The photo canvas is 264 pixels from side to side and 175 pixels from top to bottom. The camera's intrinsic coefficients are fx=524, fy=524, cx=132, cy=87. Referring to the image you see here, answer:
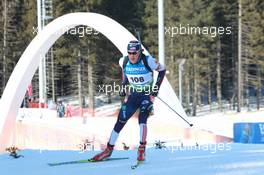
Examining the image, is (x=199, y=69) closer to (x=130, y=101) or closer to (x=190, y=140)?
(x=190, y=140)

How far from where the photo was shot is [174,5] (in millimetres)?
47062

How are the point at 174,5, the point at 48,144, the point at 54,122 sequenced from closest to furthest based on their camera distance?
the point at 48,144 < the point at 54,122 < the point at 174,5

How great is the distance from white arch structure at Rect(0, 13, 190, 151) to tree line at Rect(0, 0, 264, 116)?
2336cm

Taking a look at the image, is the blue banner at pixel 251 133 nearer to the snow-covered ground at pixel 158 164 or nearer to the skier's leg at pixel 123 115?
the snow-covered ground at pixel 158 164

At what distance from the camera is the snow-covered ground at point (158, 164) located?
679cm

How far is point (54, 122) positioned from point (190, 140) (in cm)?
771

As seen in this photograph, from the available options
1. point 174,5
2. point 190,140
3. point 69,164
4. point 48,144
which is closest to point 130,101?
point 69,164

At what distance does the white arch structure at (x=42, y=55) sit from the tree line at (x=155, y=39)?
23361 millimetres

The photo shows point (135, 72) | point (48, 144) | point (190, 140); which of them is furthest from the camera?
point (48, 144)

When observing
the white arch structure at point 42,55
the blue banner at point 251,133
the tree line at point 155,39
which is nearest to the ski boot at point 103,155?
the white arch structure at point 42,55

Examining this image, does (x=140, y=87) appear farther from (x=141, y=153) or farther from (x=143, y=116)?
(x=141, y=153)

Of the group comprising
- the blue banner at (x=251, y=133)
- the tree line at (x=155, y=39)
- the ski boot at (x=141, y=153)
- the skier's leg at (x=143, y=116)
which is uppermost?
the tree line at (x=155, y=39)

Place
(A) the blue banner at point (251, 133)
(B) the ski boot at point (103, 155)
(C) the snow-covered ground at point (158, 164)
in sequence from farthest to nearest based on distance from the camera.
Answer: (A) the blue banner at point (251, 133), (B) the ski boot at point (103, 155), (C) the snow-covered ground at point (158, 164)

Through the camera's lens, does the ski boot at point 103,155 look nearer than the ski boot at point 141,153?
No
